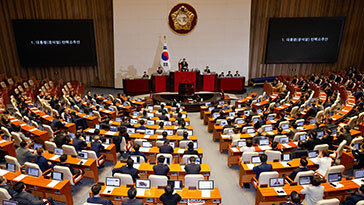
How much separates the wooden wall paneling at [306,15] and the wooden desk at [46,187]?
20.7m

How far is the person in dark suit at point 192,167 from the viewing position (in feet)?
24.9

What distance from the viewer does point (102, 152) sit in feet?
32.6

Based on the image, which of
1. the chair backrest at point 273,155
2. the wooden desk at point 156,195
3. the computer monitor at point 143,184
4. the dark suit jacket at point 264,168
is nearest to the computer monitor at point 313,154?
the chair backrest at point 273,155

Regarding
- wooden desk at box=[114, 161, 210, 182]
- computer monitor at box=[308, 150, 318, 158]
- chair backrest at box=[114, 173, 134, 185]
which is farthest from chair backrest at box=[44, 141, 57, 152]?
computer monitor at box=[308, 150, 318, 158]

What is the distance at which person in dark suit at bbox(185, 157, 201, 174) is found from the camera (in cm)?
760

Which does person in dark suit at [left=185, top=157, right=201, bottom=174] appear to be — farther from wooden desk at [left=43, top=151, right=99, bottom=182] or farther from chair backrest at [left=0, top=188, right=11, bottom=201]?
chair backrest at [left=0, top=188, right=11, bottom=201]

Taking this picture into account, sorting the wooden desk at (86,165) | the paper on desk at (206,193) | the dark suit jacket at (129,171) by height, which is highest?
the dark suit jacket at (129,171)

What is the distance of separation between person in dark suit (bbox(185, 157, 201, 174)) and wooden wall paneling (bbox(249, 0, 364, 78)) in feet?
61.3

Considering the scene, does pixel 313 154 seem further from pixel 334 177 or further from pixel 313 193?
pixel 313 193

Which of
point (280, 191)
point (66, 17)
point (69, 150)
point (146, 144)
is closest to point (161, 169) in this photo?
point (146, 144)

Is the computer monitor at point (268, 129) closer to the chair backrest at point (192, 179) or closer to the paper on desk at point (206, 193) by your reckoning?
the chair backrest at point (192, 179)

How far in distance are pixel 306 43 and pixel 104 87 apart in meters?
19.8

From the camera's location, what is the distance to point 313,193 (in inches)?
249

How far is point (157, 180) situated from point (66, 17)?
1988cm
